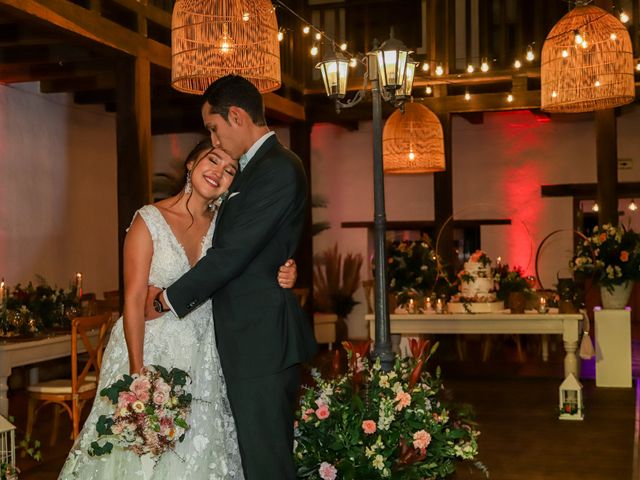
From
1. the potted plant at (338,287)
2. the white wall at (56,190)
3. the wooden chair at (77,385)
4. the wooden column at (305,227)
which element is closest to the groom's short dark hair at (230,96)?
the wooden chair at (77,385)

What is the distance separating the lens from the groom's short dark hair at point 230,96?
126 inches

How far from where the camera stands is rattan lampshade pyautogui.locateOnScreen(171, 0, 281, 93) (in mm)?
5754

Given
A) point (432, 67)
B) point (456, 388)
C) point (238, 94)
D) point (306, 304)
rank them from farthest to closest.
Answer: point (306, 304) → point (432, 67) → point (456, 388) → point (238, 94)

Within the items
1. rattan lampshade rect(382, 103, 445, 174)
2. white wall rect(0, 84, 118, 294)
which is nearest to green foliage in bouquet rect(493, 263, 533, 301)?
rattan lampshade rect(382, 103, 445, 174)

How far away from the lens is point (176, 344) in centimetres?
358

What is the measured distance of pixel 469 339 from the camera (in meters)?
13.5

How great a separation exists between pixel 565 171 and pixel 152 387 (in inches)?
450

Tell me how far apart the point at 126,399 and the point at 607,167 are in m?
8.32

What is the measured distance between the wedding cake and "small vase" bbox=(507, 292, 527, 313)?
118 mm

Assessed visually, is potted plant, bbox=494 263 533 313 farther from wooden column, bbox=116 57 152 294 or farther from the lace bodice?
the lace bodice

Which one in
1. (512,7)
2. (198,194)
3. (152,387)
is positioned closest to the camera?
(152,387)

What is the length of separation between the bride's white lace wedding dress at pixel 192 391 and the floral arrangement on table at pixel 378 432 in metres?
0.61

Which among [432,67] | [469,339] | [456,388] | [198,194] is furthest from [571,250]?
[198,194]

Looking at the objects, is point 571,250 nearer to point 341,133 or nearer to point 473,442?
point 341,133
